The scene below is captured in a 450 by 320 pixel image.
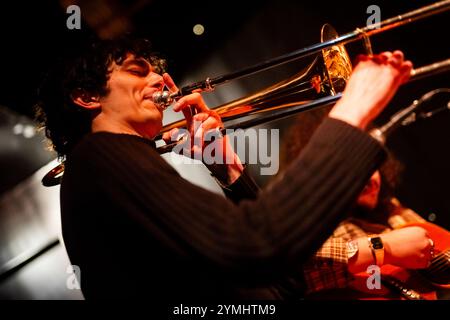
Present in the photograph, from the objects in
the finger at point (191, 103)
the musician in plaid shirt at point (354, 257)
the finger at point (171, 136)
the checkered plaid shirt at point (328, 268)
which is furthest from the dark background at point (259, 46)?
the checkered plaid shirt at point (328, 268)

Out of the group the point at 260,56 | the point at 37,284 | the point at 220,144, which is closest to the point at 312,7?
the point at 260,56

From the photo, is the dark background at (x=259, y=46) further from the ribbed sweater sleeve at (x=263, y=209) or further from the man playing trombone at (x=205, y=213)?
the ribbed sweater sleeve at (x=263, y=209)

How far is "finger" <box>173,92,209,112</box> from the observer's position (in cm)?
148

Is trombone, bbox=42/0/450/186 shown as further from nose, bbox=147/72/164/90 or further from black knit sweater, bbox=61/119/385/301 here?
black knit sweater, bbox=61/119/385/301

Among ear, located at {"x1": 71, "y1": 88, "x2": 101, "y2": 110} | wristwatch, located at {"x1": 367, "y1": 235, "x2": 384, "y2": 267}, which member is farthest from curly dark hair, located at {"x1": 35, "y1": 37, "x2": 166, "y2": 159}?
wristwatch, located at {"x1": 367, "y1": 235, "x2": 384, "y2": 267}

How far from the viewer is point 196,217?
83 cm

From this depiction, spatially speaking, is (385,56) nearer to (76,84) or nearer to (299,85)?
(299,85)

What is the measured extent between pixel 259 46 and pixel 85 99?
87.3 inches

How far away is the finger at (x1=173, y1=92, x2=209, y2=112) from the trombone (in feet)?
0.09

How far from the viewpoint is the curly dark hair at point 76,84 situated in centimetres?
133

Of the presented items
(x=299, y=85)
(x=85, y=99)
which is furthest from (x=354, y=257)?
(x=85, y=99)

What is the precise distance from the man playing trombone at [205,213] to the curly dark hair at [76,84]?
0.69 feet

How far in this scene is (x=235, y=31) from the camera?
10.3 ft
